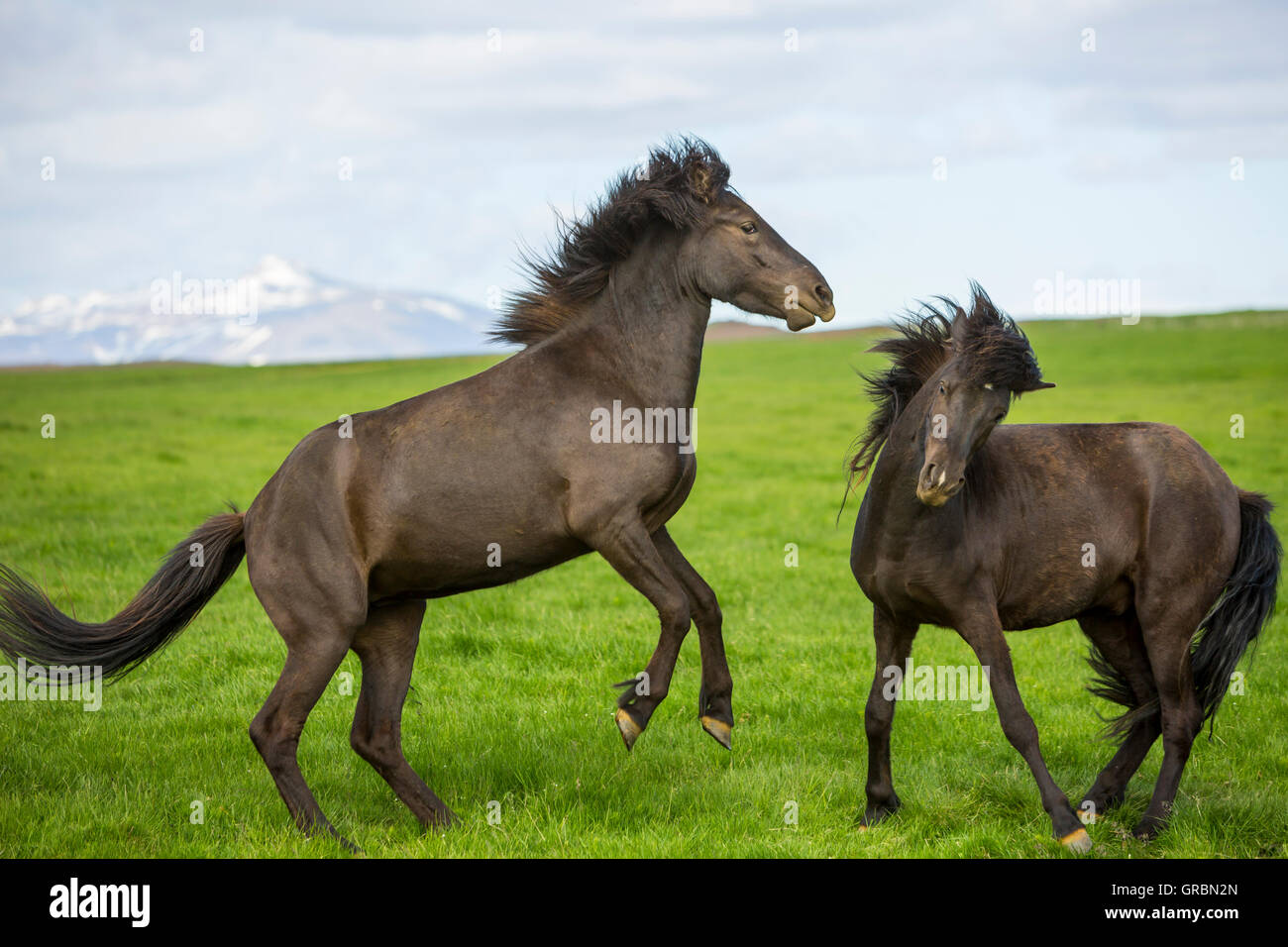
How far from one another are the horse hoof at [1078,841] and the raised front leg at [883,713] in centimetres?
101

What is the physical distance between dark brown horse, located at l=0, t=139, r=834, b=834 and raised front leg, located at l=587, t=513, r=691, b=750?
1 cm

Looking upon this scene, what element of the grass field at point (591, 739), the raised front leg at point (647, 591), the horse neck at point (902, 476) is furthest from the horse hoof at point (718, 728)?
the horse neck at point (902, 476)

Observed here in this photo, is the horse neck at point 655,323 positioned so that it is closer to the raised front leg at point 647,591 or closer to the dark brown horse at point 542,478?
the dark brown horse at point 542,478

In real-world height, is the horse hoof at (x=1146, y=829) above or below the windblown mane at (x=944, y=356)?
below

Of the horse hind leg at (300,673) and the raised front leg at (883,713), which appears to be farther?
the raised front leg at (883,713)

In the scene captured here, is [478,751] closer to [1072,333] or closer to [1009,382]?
[1009,382]

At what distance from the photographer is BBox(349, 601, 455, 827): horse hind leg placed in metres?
6.38

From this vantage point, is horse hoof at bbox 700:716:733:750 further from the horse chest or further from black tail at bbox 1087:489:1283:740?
black tail at bbox 1087:489:1283:740

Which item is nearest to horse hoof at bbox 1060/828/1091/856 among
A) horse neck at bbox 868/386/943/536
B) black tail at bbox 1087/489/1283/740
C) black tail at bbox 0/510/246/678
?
black tail at bbox 1087/489/1283/740

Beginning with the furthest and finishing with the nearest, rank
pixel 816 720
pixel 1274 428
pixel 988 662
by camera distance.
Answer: pixel 1274 428 < pixel 816 720 < pixel 988 662

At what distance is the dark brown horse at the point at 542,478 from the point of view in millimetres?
5988

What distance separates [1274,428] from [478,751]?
82.9ft

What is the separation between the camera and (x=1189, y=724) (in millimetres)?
6324
